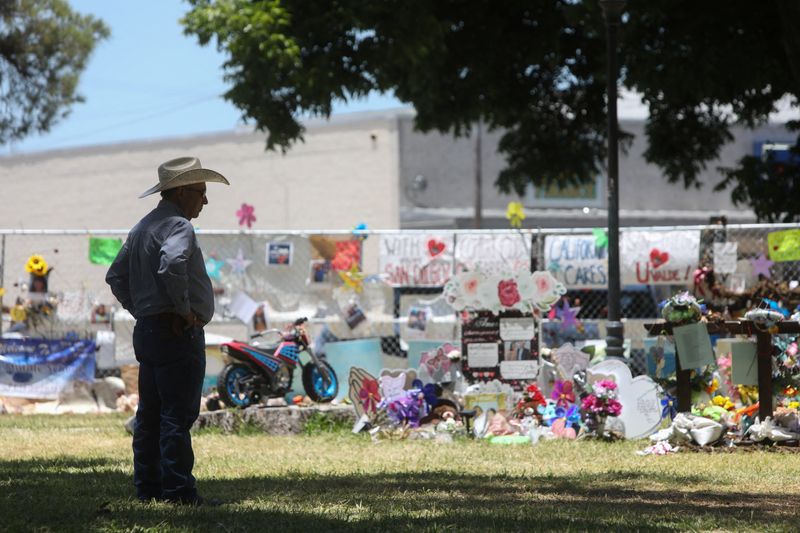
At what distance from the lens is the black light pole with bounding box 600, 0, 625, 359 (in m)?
11.7

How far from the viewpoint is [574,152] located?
19875 mm

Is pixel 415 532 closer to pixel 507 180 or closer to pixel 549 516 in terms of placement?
pixel 549 516

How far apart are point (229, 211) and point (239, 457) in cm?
2364

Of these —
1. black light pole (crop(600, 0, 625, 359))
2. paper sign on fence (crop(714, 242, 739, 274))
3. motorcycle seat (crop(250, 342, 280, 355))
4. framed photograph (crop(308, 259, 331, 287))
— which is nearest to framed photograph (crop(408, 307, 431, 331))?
framed photograph (crop(308, 259, 331, 287))

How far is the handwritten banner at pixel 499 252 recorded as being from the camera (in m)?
14.3

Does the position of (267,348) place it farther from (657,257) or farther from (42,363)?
(657,257)

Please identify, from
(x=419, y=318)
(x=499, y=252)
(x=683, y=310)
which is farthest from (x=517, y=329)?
(x=419, y=318)

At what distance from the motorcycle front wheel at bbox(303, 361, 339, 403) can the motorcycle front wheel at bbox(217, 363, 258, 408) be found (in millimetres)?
663

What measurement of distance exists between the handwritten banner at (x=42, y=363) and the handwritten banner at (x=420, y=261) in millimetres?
3708

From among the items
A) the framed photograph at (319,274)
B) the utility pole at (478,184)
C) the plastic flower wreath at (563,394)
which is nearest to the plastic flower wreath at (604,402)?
the plastic flower wreath at (563,394)

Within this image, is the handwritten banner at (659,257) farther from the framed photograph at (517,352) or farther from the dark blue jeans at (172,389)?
the dark blue jeans at (172,389)

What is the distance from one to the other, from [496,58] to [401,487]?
11333 millimetres

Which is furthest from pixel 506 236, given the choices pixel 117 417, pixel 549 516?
pixel 549 516

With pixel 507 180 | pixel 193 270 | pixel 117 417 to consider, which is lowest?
pixel 117 417
